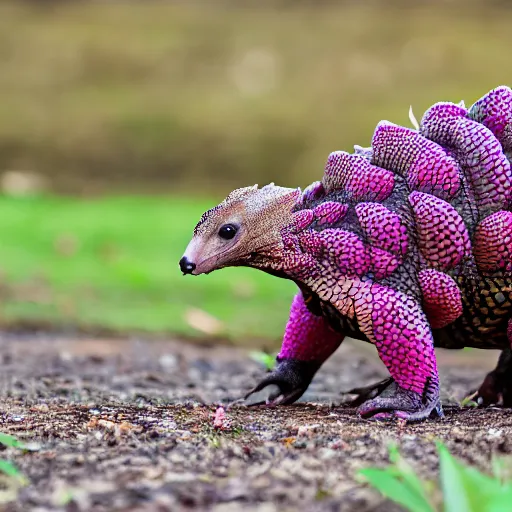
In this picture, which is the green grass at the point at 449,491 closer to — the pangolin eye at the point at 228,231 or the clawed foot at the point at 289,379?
the pangolin eye at the point at 228,231

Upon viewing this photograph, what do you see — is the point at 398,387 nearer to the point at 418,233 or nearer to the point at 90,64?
the point at 418,233

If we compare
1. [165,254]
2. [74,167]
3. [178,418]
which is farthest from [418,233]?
[74,167]

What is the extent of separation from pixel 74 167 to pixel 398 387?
1605 cm

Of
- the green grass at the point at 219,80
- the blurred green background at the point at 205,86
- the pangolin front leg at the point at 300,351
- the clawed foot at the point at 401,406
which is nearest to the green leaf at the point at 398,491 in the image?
the clawed foot at the point at 401,406

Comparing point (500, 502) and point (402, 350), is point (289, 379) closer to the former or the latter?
point (402, 350)

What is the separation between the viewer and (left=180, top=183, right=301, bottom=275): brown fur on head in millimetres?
4297

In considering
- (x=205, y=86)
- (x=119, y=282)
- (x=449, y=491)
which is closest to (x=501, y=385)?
(x=449, y=491)

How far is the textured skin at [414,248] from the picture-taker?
432 cm

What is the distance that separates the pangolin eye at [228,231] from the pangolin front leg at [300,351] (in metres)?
0.81

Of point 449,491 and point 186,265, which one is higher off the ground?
point 186,265

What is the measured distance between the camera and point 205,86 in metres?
21.5

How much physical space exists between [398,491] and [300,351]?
2.27 m

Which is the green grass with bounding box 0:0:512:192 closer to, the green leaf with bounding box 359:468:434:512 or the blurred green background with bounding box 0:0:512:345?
the blurred green background with bounding box 0:0:512:345

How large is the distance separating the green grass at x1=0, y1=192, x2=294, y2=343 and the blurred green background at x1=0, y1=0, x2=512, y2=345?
6.35 feet
